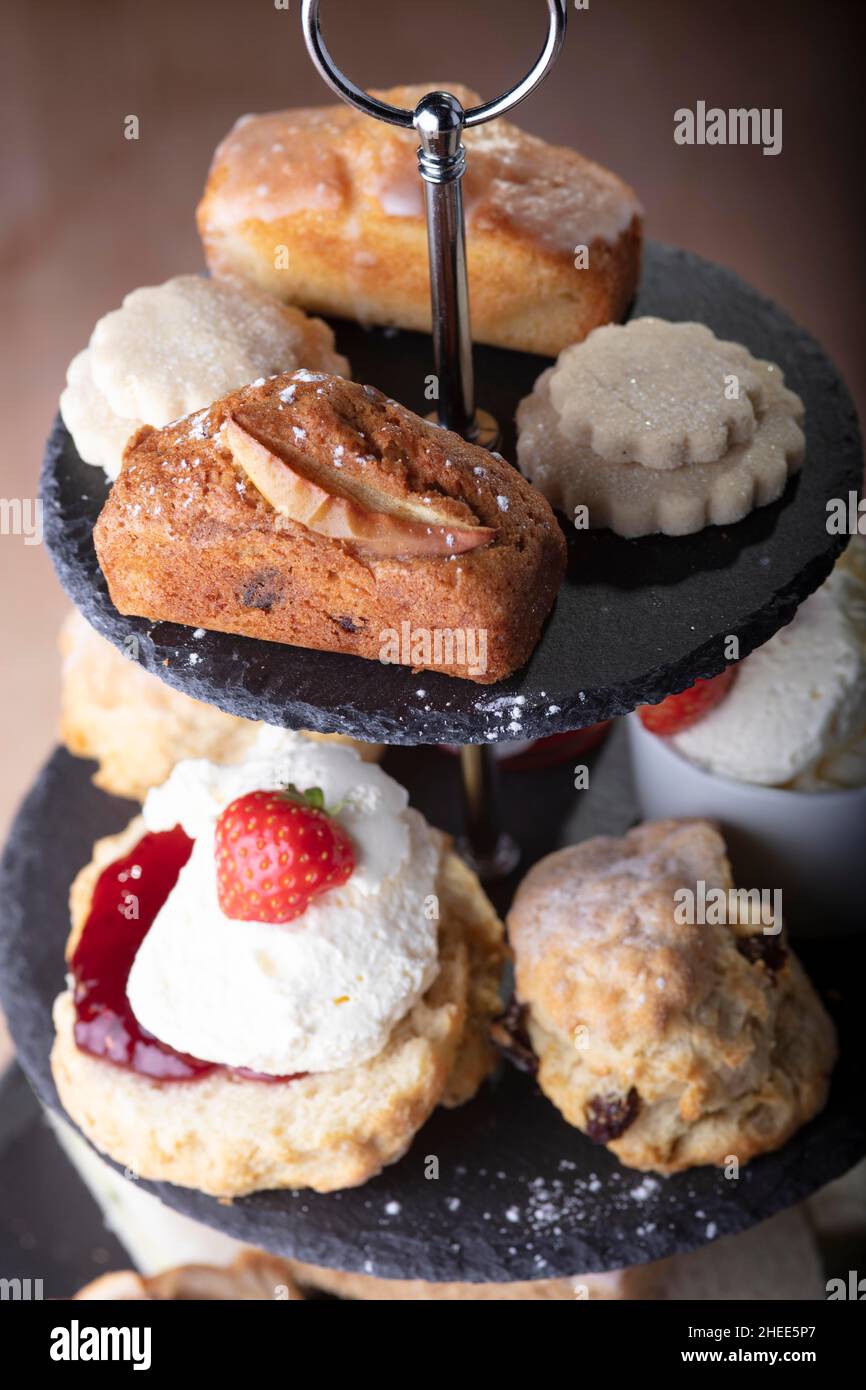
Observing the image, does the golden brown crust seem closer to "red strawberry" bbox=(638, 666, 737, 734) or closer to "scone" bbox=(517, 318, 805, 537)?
"red strawberry" bbox=(638, 666, 737, 734)

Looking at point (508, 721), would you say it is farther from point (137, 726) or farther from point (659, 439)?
point (137, 726)

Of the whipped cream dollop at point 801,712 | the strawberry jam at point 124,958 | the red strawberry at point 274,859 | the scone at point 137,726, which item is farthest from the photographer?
the scone at point 137,726

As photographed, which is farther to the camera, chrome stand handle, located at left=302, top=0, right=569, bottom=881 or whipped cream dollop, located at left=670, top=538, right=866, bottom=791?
whipped cream dollop, located at left=670, top=538, right=866, bottom=791

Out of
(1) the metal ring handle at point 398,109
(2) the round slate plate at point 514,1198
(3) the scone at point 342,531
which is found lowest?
(2) the round slate plate at point 514,1198

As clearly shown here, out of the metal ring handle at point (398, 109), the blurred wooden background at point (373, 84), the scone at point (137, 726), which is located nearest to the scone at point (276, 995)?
the scone at point (137, 726)

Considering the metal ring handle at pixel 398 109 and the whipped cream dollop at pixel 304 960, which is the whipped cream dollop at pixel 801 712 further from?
the metal ring handle at pixel 398 109

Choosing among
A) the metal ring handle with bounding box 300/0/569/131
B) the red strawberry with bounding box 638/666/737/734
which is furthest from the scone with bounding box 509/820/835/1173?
the metal ring handle with bounding box 300/0/569/131

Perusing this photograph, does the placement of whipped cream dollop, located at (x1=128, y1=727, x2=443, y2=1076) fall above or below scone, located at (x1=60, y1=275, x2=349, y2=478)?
below

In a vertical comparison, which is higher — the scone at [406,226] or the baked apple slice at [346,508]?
the scone at [406,226]
